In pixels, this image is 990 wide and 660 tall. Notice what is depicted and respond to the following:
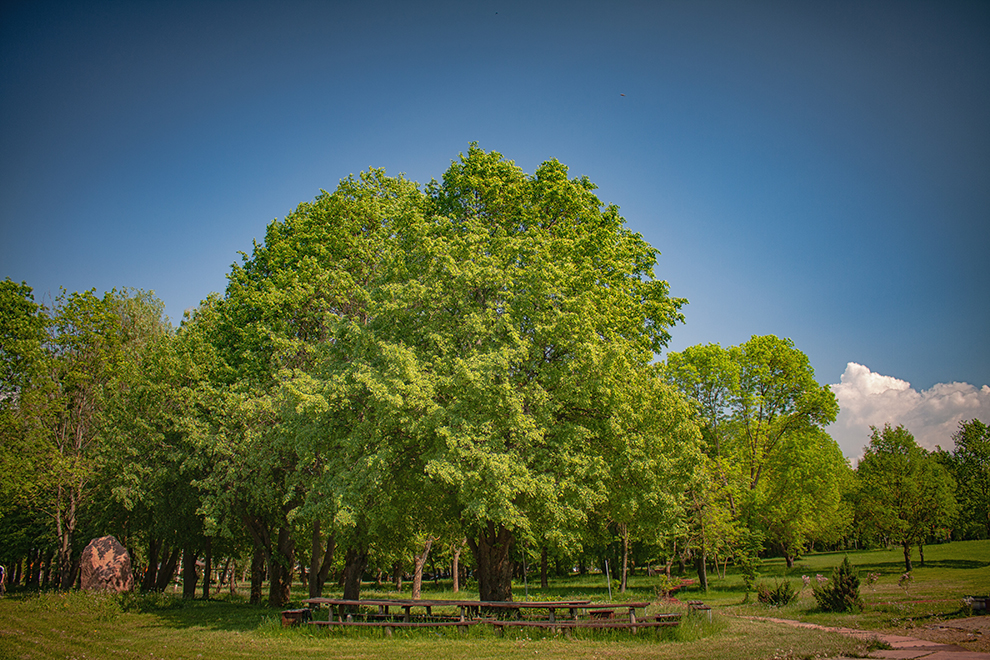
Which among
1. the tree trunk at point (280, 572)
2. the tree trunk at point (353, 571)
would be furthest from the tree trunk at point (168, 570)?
the tree trunk at point (353, 571)

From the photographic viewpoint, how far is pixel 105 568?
25.2 meters

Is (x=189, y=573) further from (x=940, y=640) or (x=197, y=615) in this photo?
(x=940, y=640)

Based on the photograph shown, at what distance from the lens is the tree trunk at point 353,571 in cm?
2123

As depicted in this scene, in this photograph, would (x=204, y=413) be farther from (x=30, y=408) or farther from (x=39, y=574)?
(x=39, y=574)

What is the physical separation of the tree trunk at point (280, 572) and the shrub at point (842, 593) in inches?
830

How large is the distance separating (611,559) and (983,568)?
26802mm

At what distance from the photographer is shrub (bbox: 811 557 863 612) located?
1722 centimetres

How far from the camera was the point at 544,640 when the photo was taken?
1264cm

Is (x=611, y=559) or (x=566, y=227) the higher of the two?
(x=566, y=227)

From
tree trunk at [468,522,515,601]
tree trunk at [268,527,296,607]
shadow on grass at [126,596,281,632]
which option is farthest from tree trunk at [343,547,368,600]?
tree trunk at [468,522,515,601]

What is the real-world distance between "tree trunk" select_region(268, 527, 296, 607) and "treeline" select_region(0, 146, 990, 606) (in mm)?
180

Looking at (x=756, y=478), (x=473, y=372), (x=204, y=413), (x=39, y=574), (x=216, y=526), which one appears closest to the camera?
(x=473, y=372)

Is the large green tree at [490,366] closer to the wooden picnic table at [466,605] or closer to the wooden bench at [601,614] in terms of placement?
the wooden picnic table at [466,605]

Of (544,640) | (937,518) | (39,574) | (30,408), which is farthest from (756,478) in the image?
(39,574)
